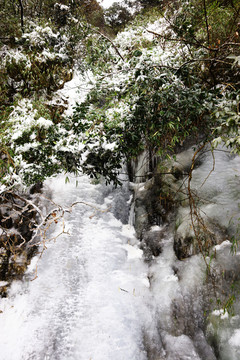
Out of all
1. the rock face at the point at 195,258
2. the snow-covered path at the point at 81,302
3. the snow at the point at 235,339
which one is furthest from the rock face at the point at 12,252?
the snow at the point at 235,339

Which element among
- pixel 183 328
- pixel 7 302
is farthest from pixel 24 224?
pixel 183 328

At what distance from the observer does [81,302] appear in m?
3.12

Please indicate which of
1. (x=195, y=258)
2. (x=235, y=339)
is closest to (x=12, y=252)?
(x=195, y=258)

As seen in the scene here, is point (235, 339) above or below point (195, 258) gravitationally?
below

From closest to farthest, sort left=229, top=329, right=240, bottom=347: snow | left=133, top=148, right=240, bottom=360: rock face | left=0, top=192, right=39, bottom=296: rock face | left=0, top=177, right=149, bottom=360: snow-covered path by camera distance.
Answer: left=229, top=329, right=240, bottom=347: snow → left=133, top=148, right=240, bottom=360: rock face → left=0, top=177, right=149, bottom=360: snow-covered path → left=0, top=192, right=39, bottom=296: rock face

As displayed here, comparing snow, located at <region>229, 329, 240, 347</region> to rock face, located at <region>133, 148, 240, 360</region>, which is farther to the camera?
rock face, located at <region>133, 148, 240, 360</region>

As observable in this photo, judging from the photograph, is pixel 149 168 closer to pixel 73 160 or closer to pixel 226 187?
pixel 226 187

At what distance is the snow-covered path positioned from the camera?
2637 mm

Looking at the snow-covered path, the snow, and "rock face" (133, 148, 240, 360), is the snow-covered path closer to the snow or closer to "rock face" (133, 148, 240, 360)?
"rock face" (133, 148, 240, 360)

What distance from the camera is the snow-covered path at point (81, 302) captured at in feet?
8.65

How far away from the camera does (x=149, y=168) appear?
4.89 meters

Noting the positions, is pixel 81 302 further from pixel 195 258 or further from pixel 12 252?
pixel 195 258

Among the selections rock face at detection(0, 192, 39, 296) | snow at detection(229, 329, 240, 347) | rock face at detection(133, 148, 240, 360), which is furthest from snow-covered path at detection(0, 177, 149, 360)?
snow at detection(229, 329, 240, 347)

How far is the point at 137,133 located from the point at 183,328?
252 centimetres
